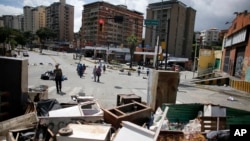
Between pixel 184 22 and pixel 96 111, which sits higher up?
pixel 184 22

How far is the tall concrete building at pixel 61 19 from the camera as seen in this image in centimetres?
14512

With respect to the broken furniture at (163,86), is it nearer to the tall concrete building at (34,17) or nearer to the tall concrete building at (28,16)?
the tall concrete building at (34,17)

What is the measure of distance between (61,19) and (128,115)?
491 feet

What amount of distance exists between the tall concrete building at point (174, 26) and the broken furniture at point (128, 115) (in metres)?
89.7

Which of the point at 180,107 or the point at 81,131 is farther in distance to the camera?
the point at 180,107

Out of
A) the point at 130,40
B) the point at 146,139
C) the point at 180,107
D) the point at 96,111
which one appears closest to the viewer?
the point at 146,139

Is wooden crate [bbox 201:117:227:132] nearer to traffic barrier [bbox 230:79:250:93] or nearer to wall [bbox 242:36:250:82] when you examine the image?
traffic barrier [bbox 230:79:250:93]

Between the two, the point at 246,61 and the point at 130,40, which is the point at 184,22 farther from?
the point at 246,61

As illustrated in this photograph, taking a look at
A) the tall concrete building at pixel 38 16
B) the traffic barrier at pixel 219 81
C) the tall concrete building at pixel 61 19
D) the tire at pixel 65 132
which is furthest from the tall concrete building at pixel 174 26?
the tall concrete building at pixel 38 16

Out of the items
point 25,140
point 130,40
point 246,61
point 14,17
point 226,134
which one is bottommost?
point 25,140

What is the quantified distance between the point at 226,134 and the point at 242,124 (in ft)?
4.72

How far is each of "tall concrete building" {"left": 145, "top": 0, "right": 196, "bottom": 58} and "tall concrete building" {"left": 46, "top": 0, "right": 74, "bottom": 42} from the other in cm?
6737

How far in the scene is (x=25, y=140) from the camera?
17.6 ft

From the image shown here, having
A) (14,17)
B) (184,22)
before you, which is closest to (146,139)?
(184,22)
